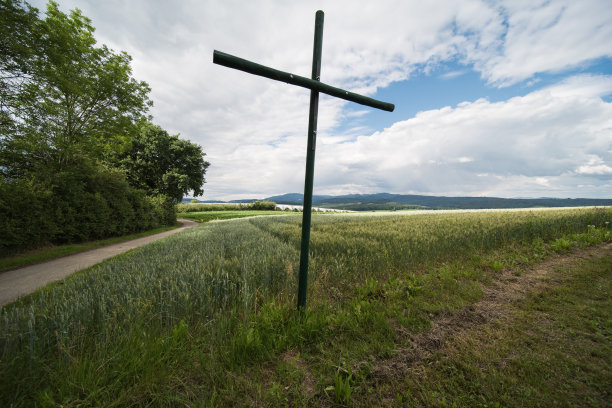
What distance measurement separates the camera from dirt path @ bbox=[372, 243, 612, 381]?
2307 mm

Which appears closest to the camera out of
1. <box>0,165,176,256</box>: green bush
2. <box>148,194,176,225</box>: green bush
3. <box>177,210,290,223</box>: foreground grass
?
<box>0,165,176,256</box>: green bush

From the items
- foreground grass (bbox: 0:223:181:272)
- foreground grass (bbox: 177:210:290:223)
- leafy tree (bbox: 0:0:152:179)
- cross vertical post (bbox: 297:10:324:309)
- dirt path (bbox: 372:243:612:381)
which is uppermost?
leafy tree (bbox: 0:0:152:179)

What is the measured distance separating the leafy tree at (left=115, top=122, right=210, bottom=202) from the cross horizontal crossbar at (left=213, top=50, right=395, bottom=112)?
31.0 m

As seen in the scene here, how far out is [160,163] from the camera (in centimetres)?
3011

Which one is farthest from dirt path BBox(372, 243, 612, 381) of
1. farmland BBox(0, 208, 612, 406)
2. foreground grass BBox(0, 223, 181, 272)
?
foreground grass BBox(0, 223, 181, 272)

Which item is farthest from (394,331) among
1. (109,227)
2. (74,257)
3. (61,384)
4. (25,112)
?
(109,227)

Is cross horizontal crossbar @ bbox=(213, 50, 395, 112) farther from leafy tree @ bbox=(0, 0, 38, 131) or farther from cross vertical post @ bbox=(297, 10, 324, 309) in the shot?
leafy tree @ bbox=(0, 0, 38, 131)

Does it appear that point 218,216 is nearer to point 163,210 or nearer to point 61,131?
point 163,210

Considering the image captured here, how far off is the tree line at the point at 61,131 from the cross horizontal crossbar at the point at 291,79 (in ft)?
42.2

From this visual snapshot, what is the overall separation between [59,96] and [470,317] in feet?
71.3

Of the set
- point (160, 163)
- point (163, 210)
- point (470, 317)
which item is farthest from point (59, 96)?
point (470, 317)

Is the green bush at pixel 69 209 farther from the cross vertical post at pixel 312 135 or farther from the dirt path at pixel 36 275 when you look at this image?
the cross vertical post at pixel 312 135

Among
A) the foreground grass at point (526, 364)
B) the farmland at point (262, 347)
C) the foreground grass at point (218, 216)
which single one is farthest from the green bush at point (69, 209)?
the foreground grass at point (218, 216)

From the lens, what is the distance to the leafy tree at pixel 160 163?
28594 millimetres
